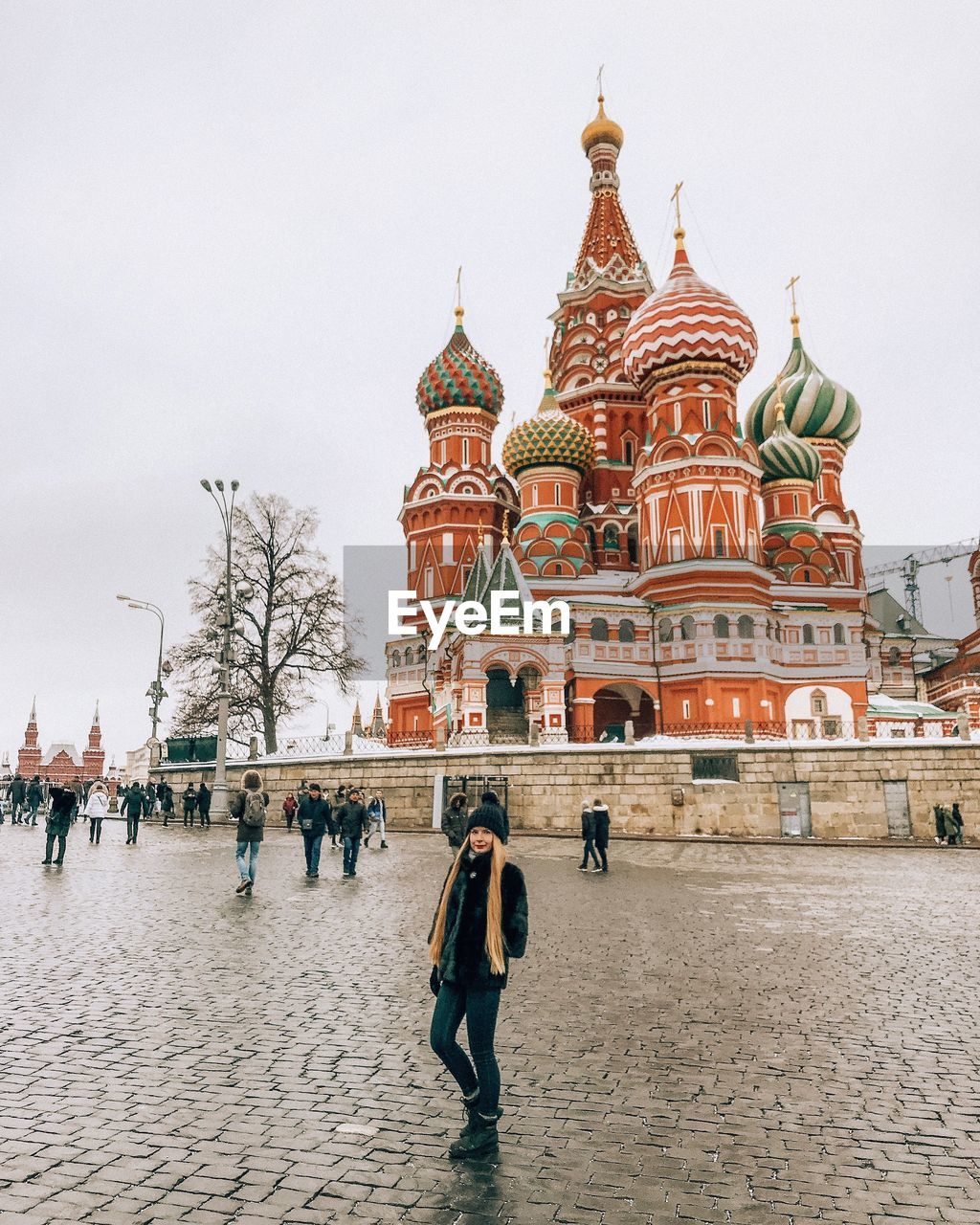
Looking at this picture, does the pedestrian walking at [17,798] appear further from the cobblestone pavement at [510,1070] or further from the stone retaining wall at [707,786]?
the cobblestone pavement at [510,1070]

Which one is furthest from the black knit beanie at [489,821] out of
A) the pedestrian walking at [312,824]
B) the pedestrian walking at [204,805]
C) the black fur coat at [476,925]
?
the pedestrian walking at [204,805]

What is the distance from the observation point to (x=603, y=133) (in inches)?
2174

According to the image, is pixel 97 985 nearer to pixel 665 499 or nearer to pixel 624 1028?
pixel 624 1028

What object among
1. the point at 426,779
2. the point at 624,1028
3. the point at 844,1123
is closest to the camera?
the point at 844,1123

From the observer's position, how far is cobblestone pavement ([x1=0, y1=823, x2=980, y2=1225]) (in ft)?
12.2

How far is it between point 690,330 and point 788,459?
851cm

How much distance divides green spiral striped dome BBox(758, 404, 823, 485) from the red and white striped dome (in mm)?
5106

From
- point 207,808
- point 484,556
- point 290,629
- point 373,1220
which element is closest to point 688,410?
point 484,556

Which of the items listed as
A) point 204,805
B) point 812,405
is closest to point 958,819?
point 204,805

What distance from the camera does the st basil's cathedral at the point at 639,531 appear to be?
36.7 meters

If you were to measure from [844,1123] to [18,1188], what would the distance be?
11.6 ft

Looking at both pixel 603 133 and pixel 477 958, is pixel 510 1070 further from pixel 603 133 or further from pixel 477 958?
pixel 603 133

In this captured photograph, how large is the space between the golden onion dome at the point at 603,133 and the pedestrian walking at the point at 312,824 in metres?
51.2

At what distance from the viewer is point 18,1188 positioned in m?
3.70
